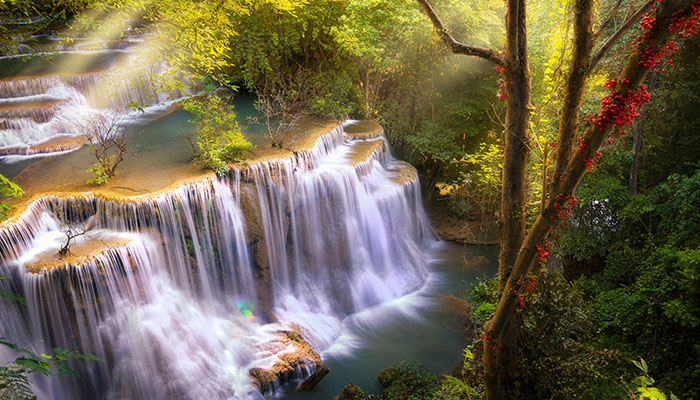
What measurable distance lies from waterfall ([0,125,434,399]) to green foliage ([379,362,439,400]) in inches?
71.2

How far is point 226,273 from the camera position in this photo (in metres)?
10.3

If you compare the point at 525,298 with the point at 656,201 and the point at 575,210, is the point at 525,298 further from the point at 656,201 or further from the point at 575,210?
the point at 575,210

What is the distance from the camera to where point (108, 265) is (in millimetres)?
8094

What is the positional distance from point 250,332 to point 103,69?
12.7 meters

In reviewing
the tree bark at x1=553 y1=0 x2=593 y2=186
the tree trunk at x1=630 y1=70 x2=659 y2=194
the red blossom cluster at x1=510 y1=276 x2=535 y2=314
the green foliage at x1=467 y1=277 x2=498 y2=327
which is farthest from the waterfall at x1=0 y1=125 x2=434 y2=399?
the tree bark at x1=553 y1=0 x2=593 y2=186

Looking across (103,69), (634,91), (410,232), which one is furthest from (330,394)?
(103,69)

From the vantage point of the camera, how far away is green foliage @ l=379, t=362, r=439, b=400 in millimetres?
8344

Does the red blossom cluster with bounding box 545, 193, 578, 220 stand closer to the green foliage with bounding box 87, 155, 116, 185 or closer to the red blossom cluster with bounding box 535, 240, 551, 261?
the red blossom cluster with bounding box 535, 240, 551, 261

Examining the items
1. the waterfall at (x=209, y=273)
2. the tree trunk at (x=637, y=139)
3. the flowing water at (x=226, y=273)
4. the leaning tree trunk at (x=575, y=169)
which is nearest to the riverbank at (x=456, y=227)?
the flowing water at (x=226, y=273)

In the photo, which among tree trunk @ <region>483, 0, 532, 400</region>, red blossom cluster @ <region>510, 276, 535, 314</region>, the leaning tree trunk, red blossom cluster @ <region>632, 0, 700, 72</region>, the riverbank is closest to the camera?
red blossom cluster @ <region>632, 0, 700, 72</region>

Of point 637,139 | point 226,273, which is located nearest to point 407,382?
point 226,273

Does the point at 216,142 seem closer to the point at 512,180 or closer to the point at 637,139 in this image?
the point at 512,180

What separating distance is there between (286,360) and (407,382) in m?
2.65

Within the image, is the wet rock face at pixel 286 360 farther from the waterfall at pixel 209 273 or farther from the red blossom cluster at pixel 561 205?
the red blossom cluster at pixel 561 205
